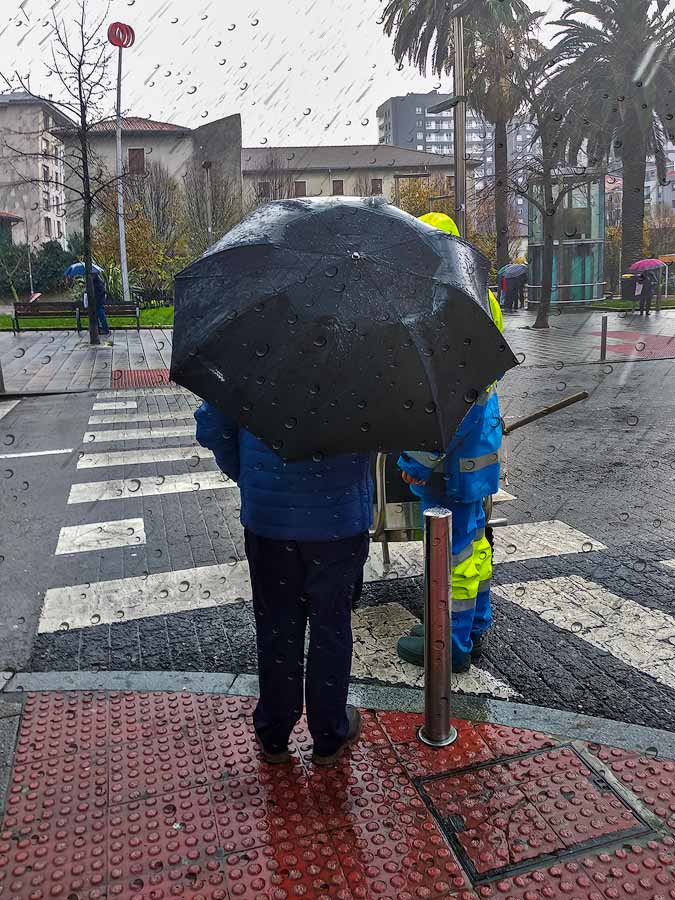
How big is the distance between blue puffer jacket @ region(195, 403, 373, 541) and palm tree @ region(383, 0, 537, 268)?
16.0 meters

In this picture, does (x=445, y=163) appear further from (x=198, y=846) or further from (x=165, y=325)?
(x=198, y=846)

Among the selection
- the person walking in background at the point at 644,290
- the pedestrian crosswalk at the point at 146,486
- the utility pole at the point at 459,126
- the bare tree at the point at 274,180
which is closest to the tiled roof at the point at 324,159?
the bare tree at the point at 274,180

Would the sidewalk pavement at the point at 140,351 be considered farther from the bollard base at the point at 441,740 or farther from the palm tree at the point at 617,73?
the bollard base at the point at 441,740

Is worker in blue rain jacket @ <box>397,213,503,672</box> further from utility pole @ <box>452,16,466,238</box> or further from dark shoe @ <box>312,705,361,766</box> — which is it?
utility pole @ <box>452,16,466,238</box>

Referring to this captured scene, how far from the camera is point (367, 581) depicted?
16.9ft

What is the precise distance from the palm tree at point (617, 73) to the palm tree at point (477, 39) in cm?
205

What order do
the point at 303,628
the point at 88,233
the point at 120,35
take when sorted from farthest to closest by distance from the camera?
1. the point at 88,233
2. the point at 120,35
3. the point at 303,628

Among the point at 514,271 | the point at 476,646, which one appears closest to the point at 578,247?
the point at 514,271

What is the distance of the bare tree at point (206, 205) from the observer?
38844mm

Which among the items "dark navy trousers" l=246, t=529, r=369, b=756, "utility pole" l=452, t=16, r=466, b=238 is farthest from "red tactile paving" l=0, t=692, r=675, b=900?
"utility pole" l=452, t=16, r=466, b=238

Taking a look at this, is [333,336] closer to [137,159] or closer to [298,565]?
[298,565]

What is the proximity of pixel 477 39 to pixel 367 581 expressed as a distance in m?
18.7

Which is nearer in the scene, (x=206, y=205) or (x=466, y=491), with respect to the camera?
(x=466, y=491)

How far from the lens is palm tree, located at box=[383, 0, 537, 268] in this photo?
19.0 meters
